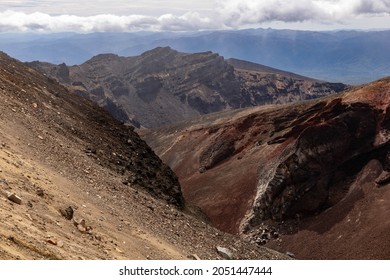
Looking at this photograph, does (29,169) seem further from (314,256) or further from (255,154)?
(255,154)

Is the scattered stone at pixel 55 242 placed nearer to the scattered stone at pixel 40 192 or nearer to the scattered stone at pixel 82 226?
the scattered stone at pixel 82 226

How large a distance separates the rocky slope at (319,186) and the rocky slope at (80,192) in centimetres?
831

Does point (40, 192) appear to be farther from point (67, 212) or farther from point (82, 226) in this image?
point (82, 226)

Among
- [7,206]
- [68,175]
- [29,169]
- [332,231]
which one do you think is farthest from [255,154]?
[7,206]

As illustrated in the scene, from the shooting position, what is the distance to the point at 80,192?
69.8 ft

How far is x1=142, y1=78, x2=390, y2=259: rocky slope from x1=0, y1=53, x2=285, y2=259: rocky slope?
8.31 meters

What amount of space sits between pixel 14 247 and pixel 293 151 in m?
38.0

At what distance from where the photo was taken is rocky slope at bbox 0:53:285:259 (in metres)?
14.4

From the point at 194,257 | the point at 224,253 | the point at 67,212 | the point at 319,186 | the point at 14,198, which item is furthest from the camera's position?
the point at 319,186

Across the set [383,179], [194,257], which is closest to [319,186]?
[383,179]

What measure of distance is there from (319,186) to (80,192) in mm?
28654

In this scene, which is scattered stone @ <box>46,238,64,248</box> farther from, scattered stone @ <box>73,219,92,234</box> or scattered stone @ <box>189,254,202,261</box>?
scattered stone @ <box>189,254,202,261</box>

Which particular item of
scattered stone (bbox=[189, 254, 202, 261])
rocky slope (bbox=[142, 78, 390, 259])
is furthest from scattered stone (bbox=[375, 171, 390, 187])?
scattered stone (bbox=[189, 254, 202, 261])

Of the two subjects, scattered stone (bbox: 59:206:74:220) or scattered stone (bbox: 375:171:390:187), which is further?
scattered stone (bbox: 375:171:390:187)
